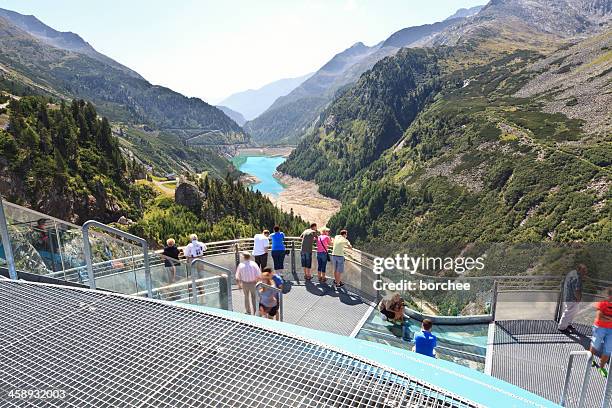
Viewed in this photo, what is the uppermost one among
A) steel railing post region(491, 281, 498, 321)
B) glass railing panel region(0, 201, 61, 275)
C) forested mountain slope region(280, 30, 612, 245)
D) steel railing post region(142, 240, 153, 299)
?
glass railing panel region(0, 201, 61, 275)

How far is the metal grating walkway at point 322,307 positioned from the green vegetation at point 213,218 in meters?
34.5

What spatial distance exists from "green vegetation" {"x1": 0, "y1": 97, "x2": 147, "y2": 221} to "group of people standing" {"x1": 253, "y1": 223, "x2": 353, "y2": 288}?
1417 inches

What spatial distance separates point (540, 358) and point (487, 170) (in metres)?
91.5

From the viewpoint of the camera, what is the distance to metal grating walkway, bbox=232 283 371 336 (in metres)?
8.58

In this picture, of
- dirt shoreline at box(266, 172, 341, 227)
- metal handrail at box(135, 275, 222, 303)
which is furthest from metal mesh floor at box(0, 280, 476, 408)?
dirt shoreline at box(266, 172, 341, 227)

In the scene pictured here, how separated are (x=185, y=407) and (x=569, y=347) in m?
7.32

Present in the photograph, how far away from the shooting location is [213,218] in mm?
55781

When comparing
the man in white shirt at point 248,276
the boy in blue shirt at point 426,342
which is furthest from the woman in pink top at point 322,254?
the boy in blue shirt at point 426,342

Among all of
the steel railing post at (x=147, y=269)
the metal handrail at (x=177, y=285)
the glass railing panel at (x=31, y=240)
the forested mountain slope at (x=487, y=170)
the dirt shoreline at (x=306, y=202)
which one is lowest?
the dirt shoreline at (x=306, y=202)

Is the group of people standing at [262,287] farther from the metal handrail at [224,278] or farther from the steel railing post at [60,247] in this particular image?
the steel railing post at [60,247]

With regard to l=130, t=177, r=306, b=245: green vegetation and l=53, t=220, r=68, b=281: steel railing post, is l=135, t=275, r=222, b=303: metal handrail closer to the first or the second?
l=53, t=220, r=68, b=281: steel railing post

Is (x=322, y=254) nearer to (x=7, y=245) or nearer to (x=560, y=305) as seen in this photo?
(x=560, y=305)

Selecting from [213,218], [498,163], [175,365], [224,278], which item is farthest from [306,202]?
[175,365]

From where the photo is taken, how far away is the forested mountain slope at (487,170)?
227 feet
